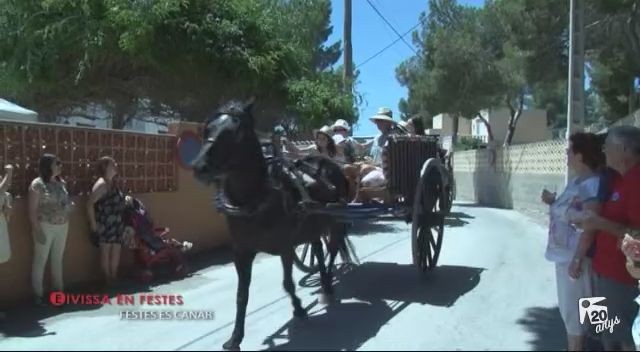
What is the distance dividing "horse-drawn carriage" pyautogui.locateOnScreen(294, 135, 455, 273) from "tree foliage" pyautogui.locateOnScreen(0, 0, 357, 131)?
519 centimetres

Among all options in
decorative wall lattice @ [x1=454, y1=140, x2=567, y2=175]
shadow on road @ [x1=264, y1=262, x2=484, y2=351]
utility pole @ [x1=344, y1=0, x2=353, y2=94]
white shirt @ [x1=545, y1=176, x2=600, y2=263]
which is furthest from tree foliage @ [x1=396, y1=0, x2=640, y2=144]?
white shirt @ [x1=545, y1=176, x2=600, y2=263]

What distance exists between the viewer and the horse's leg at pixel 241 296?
18.6 ft

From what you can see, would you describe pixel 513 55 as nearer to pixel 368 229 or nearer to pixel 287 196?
pixel 368 229

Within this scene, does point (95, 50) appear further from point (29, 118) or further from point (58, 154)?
point (58, 154)

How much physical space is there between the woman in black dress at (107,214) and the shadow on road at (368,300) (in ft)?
9.15

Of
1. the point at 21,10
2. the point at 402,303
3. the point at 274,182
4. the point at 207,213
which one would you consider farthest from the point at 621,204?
the point at 21,10

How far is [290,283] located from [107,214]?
9.92ft

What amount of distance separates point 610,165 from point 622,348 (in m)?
1.27

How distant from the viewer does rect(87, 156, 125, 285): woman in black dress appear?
8422 millimetres

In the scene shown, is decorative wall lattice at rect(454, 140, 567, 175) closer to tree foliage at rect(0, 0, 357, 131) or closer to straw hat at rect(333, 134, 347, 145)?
tree foliage at rect(0, 0, 357, 131)

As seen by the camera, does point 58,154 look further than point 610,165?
Yes

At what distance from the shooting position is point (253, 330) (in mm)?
6473

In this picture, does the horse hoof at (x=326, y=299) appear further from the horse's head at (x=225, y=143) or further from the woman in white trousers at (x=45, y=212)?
the woman in white trousers at (x=45, y=212)

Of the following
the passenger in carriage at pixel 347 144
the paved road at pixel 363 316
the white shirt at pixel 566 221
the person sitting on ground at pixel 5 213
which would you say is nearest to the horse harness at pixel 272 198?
the paved road at pixel 363 316
